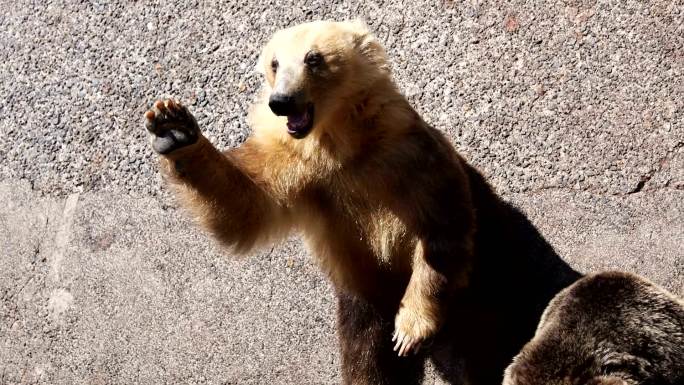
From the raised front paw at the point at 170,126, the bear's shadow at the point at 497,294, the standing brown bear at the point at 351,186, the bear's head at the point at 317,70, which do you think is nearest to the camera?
the raised front paw at the point at 170,126

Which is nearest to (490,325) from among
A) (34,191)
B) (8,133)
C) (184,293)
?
(184,293)

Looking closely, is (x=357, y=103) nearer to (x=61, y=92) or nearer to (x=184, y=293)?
(x=184, y=293)

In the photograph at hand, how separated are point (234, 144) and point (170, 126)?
1.83m

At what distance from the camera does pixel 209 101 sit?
5621 millimetres

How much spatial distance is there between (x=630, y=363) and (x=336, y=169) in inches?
61.1

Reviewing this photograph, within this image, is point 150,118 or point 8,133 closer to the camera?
point 150,118

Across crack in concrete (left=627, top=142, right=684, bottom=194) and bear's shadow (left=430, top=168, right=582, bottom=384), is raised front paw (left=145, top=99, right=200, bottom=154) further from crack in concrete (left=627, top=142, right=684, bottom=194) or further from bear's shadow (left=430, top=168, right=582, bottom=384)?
crack in concrete (left=627, top=142, right=684, bottom=194)

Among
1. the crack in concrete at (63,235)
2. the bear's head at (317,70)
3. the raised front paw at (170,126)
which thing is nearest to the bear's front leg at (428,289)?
the bear's head at (317,70)

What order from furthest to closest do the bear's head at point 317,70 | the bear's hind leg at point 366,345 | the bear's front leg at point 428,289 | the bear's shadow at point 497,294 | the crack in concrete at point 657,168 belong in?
the crack in concrete at point 657,168 → the bear's shadow at point 497,294 → the bear's hind leg at point 366,345 → the bear's front leg at point 428,289 → the bear's head at point 317,70

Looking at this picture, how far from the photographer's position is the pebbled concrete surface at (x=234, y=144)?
4859 mm

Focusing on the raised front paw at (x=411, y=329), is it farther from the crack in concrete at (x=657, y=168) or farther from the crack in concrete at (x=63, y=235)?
the crack in concrete at (x=63, y=235)

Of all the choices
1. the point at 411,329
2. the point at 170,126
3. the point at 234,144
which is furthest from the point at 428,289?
the point at 234,144

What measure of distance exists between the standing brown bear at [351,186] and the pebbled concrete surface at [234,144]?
687 mm

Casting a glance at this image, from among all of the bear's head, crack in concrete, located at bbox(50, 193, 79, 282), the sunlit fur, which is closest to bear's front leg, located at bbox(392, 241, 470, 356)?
the sunlit fur
